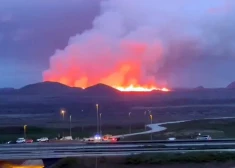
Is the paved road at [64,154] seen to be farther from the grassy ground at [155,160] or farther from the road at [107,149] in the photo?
the grassy ground at [155,160]

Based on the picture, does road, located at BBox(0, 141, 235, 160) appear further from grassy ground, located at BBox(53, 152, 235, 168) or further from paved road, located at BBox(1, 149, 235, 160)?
grassy ground, located at BBox(53, 152, 235, 168)

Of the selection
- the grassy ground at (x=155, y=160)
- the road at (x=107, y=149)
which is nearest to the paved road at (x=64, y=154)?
the road at (x=107, y=149)

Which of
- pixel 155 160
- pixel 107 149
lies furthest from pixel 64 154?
pixel 155 160

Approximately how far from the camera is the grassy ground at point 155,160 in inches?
2275

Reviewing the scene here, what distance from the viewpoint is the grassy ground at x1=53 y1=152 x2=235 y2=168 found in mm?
57781

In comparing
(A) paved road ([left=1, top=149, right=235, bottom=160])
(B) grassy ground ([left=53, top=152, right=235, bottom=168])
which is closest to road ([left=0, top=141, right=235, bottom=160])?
(A) paved road ([left=1, top=149, right=235, bottom=160])

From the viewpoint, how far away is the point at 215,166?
5762 centimetres

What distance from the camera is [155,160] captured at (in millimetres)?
58219

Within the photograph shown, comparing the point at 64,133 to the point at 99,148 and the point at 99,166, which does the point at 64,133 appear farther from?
the point at 99,166

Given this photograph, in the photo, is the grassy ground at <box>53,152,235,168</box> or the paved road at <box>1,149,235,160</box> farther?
the paved road at <box>1,149,235,160</box>

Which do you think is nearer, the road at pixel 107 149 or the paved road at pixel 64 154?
the paved road at pixel 64 154

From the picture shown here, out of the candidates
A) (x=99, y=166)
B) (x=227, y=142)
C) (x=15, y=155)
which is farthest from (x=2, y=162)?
(x=227, y=142)

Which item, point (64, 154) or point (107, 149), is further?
point (107, 149)

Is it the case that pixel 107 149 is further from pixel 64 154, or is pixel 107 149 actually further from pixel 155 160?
pixel 155 160
